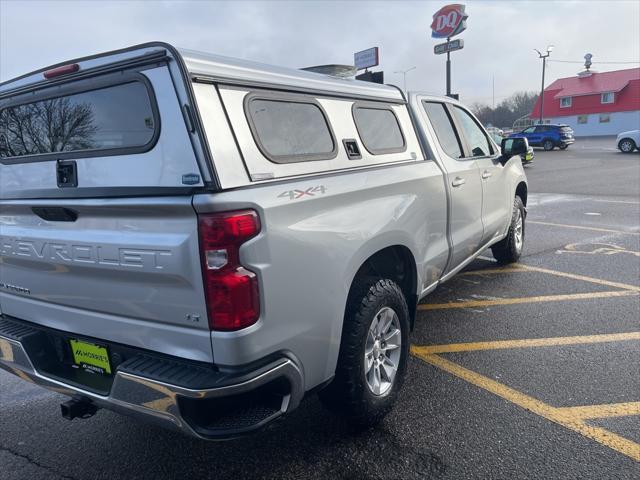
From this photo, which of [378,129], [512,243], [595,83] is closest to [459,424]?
[378,129]

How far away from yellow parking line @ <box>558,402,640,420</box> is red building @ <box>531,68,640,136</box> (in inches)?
2049

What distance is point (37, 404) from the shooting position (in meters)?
3.55

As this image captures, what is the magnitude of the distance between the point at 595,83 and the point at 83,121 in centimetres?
5665

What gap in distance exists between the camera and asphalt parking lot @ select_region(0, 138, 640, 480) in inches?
107

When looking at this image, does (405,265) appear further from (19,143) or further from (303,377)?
(19,143)

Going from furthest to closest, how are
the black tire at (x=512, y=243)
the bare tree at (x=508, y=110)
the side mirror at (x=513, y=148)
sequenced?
the bare tree at (x=508, y=110) < the black tire at (x=512, y=243) < the side mirror at (x=513, y=148)

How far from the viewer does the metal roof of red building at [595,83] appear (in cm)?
4762

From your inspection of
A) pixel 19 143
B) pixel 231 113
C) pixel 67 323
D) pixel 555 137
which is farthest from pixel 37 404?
pixel 555 137

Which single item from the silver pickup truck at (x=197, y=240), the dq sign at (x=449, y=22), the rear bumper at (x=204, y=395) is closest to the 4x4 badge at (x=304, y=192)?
the silver pickup truck at (x=197, y=240)

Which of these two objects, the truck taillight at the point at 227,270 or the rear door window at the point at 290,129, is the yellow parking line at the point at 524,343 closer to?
the rear door window at the point at 290,129

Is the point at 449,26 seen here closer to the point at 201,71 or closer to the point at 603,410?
the point at 603,410

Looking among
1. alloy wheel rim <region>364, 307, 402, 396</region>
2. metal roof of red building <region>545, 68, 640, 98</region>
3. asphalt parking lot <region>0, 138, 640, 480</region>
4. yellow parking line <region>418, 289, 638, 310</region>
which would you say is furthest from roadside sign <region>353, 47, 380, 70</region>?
metal roof of red building <region>545, 68, 640, 98</region>

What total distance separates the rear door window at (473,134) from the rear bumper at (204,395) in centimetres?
323

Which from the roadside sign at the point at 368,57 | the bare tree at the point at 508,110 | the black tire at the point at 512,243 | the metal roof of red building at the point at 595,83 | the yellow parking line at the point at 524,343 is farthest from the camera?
the bare tree at the point at 508,110
